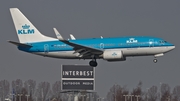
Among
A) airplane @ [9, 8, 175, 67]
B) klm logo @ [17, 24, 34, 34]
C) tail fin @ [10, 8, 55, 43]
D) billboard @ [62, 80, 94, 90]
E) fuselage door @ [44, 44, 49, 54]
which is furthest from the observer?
billboard @ [62, 80, 94, 90]

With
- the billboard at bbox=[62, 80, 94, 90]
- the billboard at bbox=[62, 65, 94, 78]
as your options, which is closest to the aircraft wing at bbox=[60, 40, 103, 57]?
the billboard at bbox=[62, 65, 94, 78]

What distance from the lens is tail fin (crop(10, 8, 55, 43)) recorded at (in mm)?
104625

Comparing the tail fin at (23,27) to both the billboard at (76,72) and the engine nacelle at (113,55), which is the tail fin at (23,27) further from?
the billboard at (76,72)

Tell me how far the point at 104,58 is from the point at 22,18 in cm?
1670

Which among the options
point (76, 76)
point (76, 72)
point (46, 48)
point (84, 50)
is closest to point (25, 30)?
point (46, 48)

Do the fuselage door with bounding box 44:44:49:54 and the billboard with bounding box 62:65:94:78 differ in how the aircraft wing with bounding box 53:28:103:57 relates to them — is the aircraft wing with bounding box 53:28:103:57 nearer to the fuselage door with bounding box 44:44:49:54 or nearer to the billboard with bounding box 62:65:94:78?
the fuselage door with bounding box 44:44:49:54

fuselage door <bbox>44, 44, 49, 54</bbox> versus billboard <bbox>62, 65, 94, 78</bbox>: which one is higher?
fuselage door <bbox>44, 44, 49, 54</bbox>

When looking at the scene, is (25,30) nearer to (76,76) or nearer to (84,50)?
(84,50)

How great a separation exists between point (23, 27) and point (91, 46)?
13.7m

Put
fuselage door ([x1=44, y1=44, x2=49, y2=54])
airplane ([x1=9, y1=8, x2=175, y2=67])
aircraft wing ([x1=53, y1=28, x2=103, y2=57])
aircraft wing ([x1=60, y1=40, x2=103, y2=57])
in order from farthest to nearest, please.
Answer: fuselage door ([x1=44, y1=44, x2=49, y2=54]) < aircraft wing ([x1=60, y1=40, x2=103, y2=57]) < airplane ([x1=9, y1=8, x2=175, y2=67]) < aircraft wing ([x1=53, y1=28, x2=103, y2=57])

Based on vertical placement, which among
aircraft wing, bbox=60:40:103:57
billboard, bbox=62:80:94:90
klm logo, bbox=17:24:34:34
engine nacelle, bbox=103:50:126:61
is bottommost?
billboard, bbox=62:80:94:90

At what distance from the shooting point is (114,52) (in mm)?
96375

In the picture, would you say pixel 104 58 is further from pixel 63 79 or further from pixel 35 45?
pixel 63 79

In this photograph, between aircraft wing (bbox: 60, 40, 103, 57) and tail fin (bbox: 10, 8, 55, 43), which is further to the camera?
tail fin (bbox: 10, 8, 55, 43)
